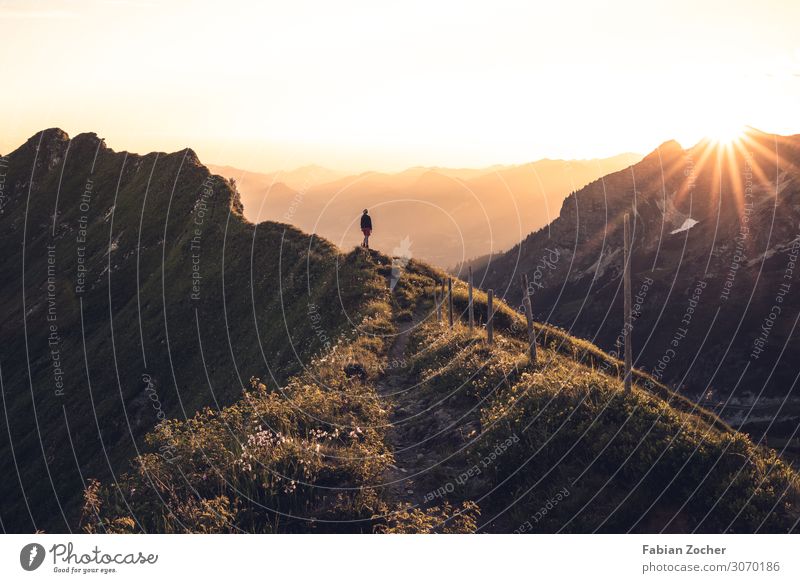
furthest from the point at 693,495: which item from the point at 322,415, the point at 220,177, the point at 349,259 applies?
the point at 220,177

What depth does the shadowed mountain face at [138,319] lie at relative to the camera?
42.9 m

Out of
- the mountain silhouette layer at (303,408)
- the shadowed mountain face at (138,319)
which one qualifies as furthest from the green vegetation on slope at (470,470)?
the shadowed mountain face at (138,319)

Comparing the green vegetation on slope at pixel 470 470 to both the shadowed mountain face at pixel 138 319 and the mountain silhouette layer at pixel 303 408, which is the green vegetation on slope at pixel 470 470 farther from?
the shadowed mountain face at pixel 138 319

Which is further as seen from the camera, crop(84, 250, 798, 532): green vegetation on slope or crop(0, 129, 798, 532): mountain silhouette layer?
crop(0, 129, 798, 532): mountain silhouette layer

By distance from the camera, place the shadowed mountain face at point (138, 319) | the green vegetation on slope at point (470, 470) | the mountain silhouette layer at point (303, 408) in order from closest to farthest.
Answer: the green vegetation on slope at point (470, 470) < the mountain silhouette layer at point (303, 408) < the shadowed mountain face at point (138, 319)

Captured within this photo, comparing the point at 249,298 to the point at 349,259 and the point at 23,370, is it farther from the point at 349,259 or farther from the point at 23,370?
the point at 23,370

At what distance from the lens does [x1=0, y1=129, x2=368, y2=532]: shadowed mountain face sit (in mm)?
42938

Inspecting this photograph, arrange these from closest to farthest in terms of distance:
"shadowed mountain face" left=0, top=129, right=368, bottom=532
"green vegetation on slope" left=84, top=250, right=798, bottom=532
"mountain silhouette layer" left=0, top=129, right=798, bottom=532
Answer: "green vegetation on slope" left=84, top=250, right=798, bottom=532
"mountain silhouette layer" left=0, top=129, right=798, bottom=532
"shadowed mountain face" left=0, top=129, right=368, bottom=532

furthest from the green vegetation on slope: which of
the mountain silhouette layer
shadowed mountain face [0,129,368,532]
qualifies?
shadowed mountain face [0,129,368,532]

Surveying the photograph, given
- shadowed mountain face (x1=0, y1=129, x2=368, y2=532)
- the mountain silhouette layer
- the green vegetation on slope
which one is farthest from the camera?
shadowed mountain face (x1=0, y1=129, x2=368, y2=532)

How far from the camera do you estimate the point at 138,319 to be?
61.2m

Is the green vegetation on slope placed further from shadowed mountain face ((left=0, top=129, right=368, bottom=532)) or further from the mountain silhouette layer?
shadowed mountain face ((left=0, top=129, right=368, bottom=532))

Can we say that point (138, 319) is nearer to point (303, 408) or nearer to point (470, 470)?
point (303, 408)

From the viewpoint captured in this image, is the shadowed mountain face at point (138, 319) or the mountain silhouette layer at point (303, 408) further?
the shadowed mountain face at point (138, 319)
